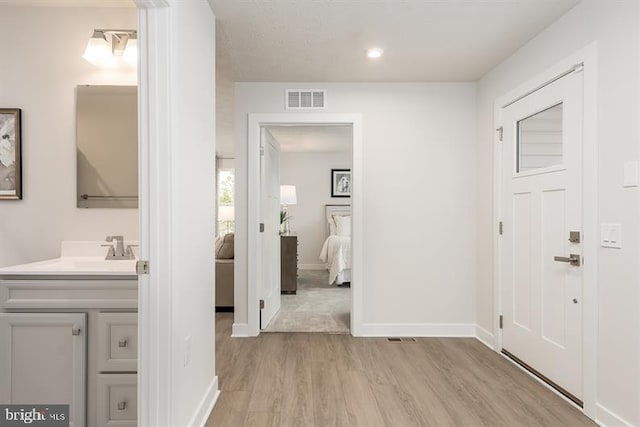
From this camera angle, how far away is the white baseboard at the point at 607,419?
1864 millimetres

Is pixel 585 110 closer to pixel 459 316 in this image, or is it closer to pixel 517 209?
pixel 517 209

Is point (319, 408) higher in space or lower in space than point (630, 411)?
lower

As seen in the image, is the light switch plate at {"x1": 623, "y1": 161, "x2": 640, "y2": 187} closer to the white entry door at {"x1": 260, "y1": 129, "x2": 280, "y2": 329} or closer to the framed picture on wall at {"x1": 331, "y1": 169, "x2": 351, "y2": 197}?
the white entry door at {"x1": 260, "y1": 129, "x2": 280, "y2": 329}

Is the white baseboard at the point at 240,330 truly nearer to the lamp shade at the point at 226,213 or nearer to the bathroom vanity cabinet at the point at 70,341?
the bathroom vanity cabinet at the point at 70,341

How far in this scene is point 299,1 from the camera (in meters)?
2.14

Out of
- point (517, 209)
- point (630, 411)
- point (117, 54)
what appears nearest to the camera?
point (630, 411)

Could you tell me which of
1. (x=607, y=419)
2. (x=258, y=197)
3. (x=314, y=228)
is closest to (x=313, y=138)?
(x=314, y=228)

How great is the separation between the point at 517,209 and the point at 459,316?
1219mm

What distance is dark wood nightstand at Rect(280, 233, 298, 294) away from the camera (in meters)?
5.24

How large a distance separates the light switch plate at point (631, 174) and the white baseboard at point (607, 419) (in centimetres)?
119

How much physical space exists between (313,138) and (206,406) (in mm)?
4691

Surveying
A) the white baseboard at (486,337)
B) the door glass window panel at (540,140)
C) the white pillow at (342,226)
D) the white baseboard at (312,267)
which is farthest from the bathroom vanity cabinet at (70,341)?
the white baseboard at (312,267)

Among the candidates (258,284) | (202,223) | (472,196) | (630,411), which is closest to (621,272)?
(630,411)

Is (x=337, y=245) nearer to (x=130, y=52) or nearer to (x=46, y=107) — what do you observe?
(x=130, y=52)
